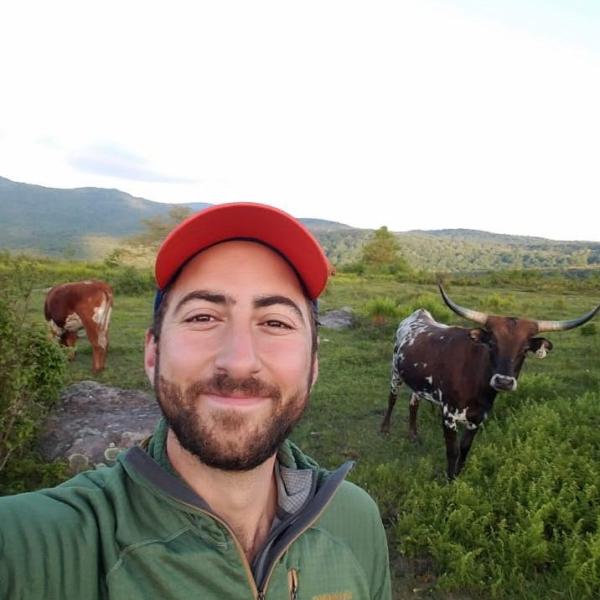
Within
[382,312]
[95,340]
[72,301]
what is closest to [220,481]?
[95,340]

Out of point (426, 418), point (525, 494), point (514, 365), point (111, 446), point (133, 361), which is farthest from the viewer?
point (133, 361)

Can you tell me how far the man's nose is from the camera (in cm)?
153

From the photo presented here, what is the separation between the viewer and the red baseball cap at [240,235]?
1664 mm

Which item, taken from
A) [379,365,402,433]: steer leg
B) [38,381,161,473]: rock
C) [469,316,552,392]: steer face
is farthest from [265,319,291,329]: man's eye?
[379,365,402,433]: steer leg

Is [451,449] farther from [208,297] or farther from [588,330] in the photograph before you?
[588,330]

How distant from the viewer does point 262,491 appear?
1.67m

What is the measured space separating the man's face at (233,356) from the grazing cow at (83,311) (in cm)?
842

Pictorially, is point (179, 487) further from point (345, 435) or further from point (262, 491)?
point (345, 435)

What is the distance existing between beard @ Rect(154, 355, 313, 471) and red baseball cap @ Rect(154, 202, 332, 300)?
42 cm

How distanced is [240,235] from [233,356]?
0.45m

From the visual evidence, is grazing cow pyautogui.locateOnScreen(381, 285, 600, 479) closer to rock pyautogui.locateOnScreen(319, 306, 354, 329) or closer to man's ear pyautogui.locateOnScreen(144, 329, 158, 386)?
man's ear pyautogui.locateOnScreen(144, 329, 158, 386)

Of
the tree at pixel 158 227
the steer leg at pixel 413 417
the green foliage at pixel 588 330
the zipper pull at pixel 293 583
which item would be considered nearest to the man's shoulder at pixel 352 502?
the zipper pull at pixel 293 583

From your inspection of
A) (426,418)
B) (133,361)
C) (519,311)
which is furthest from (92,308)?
(519,311)

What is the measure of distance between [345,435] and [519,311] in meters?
12.5
